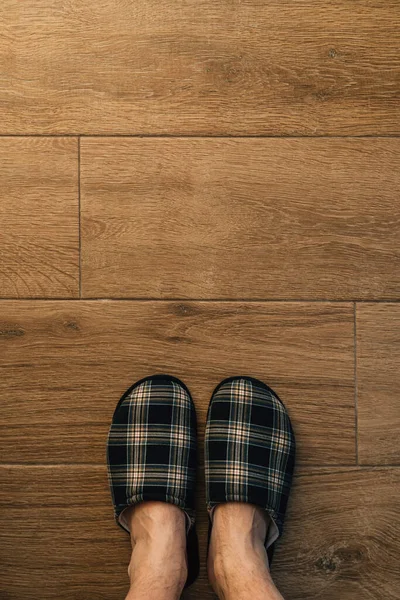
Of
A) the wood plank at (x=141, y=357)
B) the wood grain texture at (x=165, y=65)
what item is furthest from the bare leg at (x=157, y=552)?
the wood grain texture at (x=165, y=65)

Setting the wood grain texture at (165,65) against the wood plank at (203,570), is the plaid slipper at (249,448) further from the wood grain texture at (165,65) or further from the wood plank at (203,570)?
the wood grain texture at (165,65)

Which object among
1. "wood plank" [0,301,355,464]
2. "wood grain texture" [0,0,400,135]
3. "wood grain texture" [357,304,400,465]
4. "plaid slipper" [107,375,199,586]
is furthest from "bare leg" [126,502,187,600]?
"wood grain texture" [0,0,400,135]

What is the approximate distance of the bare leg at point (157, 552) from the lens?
1.02 metres

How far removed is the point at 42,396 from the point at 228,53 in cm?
66

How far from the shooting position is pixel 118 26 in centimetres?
111

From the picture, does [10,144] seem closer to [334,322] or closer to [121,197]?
[121,197]

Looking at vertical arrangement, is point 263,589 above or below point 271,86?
below

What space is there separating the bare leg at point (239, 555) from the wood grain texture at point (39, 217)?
0.46m

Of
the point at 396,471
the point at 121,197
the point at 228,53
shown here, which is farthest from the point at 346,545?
the point at 228,53

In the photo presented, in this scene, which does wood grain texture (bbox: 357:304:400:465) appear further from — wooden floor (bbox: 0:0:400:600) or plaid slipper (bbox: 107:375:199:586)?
plaid slipper (bbox: 107:375:199:586)

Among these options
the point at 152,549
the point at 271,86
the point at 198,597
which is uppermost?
the point at 271,86

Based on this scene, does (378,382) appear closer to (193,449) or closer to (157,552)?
(193,449)

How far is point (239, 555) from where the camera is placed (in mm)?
1054

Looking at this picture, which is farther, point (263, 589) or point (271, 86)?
point (271, 86)
